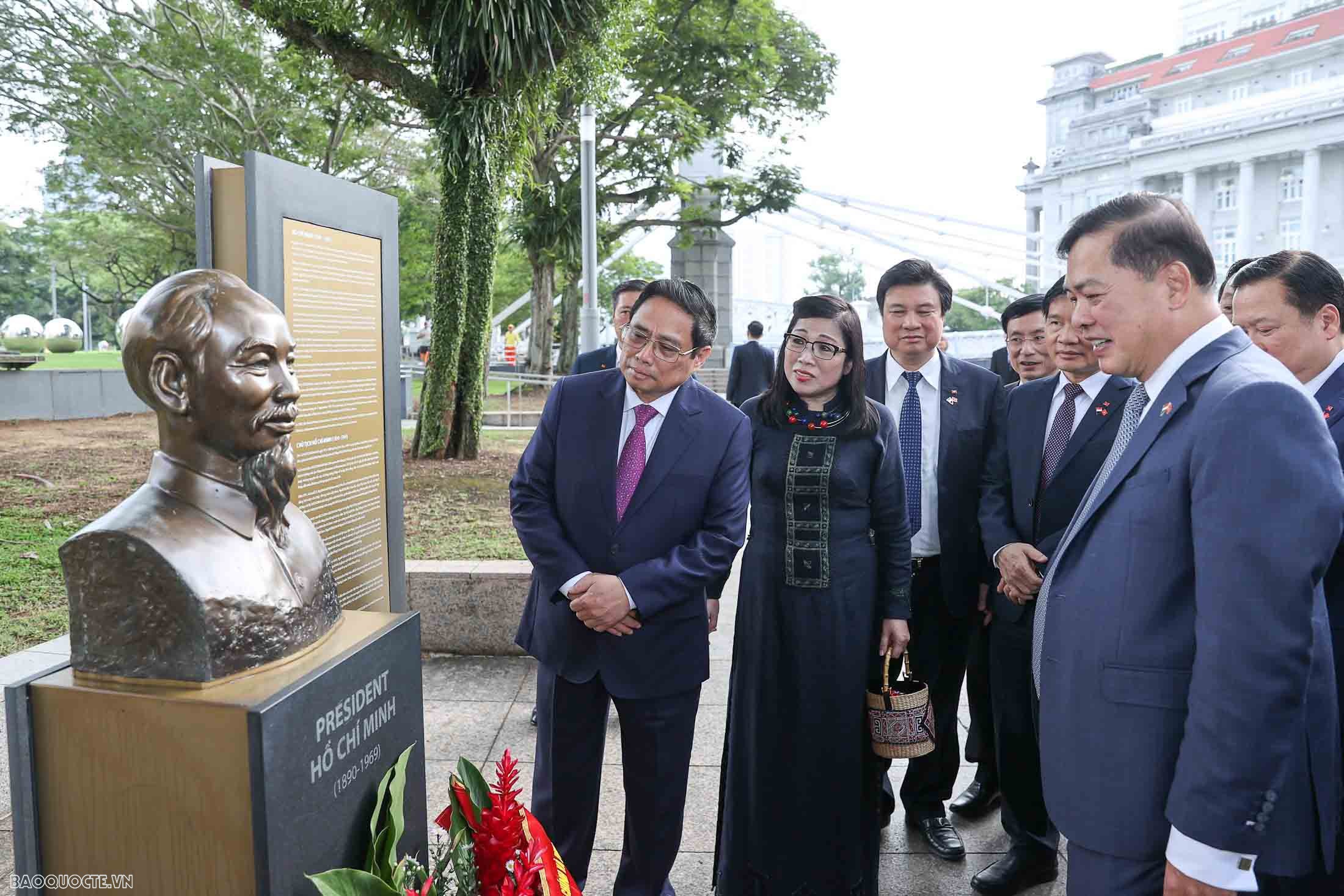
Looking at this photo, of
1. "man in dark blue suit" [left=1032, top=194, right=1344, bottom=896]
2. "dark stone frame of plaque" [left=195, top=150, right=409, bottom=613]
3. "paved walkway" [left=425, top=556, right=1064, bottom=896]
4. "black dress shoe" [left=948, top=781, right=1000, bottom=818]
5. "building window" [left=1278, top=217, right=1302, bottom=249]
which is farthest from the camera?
"building window" [left=1278, top=217, right=1302, bottom=249]

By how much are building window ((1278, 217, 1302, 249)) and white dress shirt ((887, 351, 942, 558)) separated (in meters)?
50.6

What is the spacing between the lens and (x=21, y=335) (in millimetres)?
22531

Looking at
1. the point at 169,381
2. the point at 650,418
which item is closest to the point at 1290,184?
Answer: the point at 650,418

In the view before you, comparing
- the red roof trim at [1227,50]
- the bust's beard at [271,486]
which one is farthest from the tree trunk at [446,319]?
the red roof trim at [1227,50]

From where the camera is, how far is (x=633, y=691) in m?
2.41

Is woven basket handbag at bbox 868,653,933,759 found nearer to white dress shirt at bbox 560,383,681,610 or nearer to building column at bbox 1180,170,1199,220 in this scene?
white dress shirt at bbox 560,383,681,610

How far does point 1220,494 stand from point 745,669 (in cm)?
157

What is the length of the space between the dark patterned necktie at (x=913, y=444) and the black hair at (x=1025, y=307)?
560mm

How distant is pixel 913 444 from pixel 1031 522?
494mm

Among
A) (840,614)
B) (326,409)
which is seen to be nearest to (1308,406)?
(840,614)

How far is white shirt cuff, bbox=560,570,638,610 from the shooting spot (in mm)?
2307

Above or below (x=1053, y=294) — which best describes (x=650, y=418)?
below

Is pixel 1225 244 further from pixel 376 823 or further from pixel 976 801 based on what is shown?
pixel 376 823

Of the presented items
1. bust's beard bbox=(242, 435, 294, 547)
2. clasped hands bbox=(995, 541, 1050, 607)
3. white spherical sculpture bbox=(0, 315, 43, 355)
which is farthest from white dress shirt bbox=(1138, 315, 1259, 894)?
white spherical sculpture bbox=(0, 315, 43, 355)
